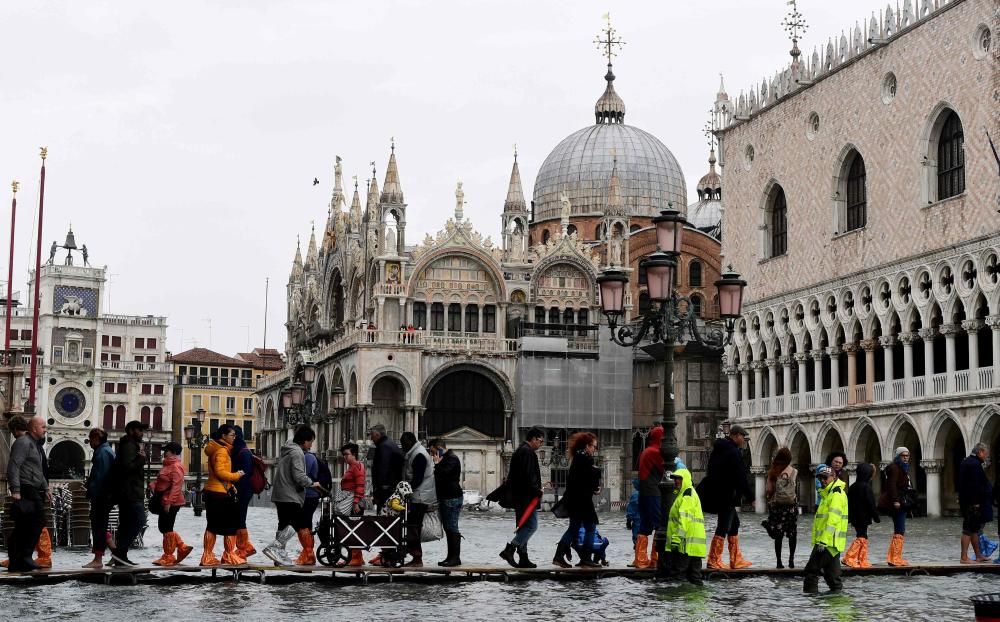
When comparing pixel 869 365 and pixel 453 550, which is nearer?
pixel 453 550

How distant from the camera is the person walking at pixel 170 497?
→ 1605cm

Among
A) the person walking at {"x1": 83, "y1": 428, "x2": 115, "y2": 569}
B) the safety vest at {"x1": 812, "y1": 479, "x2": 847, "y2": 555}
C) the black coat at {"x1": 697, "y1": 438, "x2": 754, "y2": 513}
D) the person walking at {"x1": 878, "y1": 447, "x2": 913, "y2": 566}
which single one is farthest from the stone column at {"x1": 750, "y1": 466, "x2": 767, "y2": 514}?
the person walking at {"x1": 83, "y1": 428, "x2": 115, "y2": 569}

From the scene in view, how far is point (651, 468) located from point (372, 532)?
10.3 ft

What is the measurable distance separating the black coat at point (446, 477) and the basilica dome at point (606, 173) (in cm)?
4775

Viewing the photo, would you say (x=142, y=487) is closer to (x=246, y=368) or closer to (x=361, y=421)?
(x=361, y=421)

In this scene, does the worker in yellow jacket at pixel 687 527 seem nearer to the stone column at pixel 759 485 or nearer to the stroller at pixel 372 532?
the stroller at pixel 372 532

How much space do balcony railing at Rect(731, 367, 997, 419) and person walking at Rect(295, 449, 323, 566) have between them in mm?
21459

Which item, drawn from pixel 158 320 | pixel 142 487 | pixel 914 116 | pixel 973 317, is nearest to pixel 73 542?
pixel 142 487

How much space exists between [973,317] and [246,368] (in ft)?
219

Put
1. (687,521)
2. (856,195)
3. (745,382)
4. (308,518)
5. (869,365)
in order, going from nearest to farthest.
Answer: (687,521) → (308,518) → (869,365) → (856,195) → (745,382)

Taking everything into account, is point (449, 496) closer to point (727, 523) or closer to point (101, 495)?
point (727, 523)

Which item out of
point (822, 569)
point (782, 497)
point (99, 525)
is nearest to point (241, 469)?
point (99, 525)

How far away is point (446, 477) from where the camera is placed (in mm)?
16562

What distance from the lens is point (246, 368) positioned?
96.3 m
